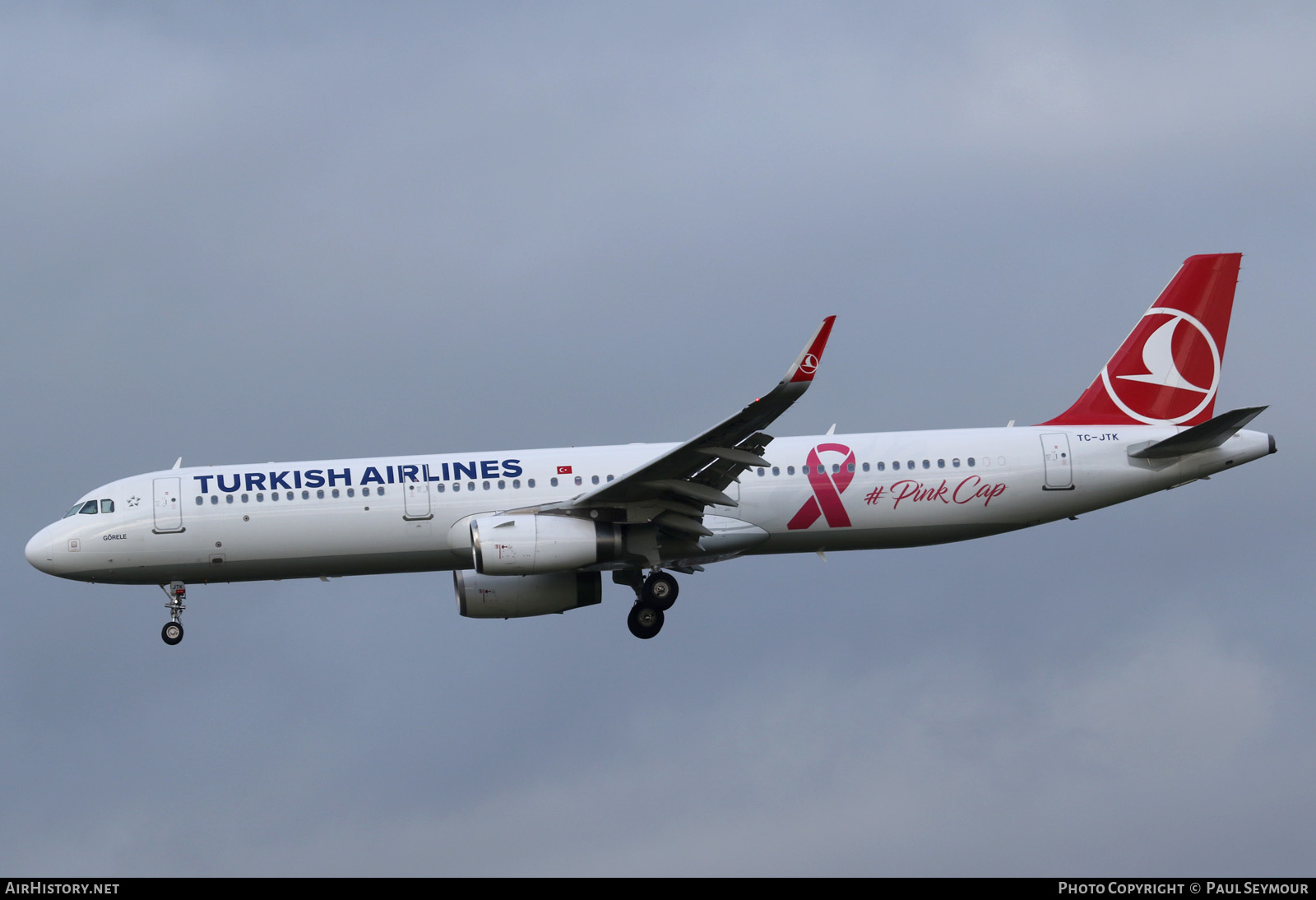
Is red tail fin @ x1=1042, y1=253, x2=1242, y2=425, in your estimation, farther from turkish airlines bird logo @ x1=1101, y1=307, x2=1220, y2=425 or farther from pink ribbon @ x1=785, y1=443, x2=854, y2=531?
pink ribbon @ x1=785, y1=443, x2=854, y2=531

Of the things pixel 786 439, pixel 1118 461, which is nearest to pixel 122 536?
pixel 786 439

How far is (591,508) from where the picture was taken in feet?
104

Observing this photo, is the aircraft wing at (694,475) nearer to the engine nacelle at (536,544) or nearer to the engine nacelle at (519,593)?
the engine nacelle at (536,544)

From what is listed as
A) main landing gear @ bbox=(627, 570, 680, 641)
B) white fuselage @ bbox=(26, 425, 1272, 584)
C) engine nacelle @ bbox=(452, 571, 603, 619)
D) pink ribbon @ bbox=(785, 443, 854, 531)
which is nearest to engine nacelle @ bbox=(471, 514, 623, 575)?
white fuselage @ bbox=(26, 425, 1272, 584)

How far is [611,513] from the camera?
1254 inches

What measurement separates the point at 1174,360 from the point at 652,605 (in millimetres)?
14048

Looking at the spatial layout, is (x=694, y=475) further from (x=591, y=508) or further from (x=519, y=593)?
(x=519, y=593)

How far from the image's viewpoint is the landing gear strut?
33.1 m

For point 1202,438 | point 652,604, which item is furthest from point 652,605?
point 1202,438

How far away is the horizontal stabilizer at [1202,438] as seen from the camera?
32.2 m

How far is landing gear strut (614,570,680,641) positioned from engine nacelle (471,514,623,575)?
193cm

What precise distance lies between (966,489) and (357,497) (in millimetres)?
13518

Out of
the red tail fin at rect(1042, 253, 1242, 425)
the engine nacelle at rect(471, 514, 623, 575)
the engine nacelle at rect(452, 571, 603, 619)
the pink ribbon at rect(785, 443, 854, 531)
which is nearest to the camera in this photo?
the engine nacelle at rect(471, 514, 623, 575)

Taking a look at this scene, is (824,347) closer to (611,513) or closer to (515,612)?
(611,513)
